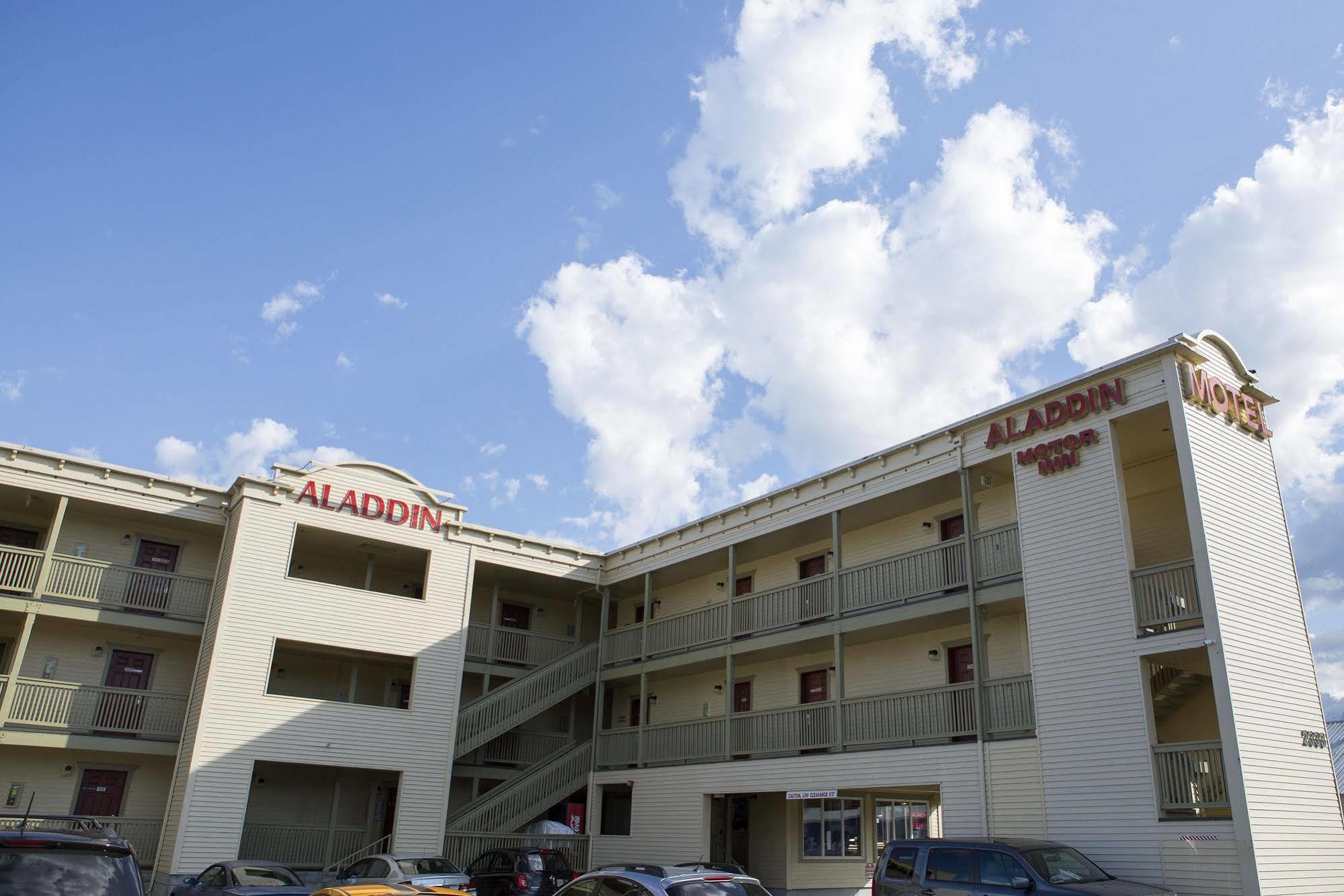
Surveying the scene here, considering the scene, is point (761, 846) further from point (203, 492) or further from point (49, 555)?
point (49, 555)

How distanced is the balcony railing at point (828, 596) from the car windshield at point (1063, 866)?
5878mm

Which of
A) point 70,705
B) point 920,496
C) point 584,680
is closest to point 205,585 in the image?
point 70,705

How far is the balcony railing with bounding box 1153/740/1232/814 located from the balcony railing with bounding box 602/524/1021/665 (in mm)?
4313

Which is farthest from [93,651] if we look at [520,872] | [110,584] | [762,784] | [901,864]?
[901,864]

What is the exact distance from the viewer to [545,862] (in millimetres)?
21641

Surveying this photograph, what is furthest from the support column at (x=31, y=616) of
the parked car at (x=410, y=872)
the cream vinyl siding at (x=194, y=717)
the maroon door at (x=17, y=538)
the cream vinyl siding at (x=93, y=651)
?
the parked car at (x=410, y=872)

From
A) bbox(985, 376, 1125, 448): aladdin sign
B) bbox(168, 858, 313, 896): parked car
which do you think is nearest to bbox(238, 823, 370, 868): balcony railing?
bbox(168, 858, 313, 896): parked car

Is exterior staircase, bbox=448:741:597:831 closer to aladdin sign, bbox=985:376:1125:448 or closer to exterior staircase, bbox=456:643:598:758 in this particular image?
exterior staircase, bbox=456:643:598:758

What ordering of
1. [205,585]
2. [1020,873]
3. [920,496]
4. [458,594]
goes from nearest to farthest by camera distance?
[1020,873], [920,496], [205,585], [458,594]

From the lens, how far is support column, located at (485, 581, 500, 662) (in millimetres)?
28156

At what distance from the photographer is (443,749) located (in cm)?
2583

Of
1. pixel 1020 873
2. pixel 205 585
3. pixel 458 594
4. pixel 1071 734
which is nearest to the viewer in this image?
pixel 1020 873

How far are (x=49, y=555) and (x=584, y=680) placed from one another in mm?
13863

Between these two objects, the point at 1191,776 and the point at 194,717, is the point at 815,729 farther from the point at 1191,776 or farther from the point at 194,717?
the point at 194,717
